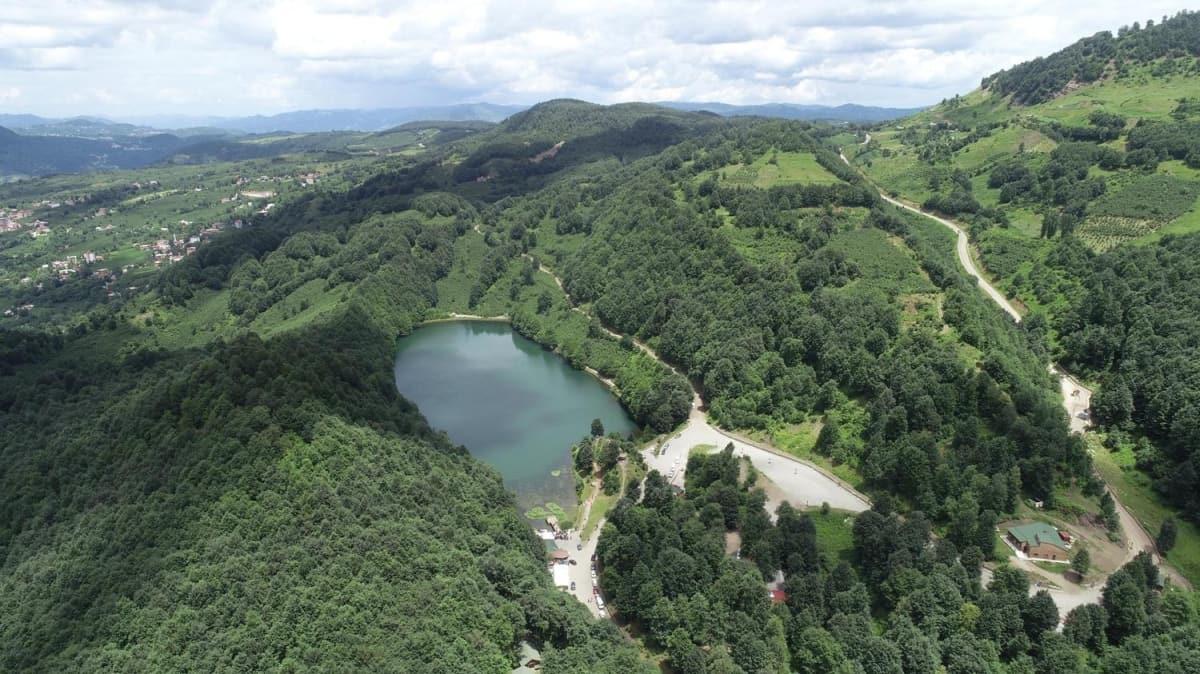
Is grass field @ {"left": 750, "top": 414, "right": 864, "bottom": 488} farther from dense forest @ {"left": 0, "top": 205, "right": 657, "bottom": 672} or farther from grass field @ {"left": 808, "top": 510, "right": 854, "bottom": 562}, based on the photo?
dense forest @ {"left": 0, "top": 205, "right": 657, "bottom": 672}

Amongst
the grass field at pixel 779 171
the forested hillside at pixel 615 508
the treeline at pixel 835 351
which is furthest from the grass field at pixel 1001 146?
the forested hillside at pixel 615 508

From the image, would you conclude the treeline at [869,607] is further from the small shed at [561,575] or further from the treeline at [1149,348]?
the treeline at [1149,348]

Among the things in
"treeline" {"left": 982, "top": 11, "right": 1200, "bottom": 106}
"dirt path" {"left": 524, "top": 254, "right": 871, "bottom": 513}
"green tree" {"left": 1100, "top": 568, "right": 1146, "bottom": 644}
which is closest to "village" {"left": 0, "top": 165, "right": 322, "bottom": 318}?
"dirt path" {"left": 524, "top": 254, "right": 871, "bottom": 513}

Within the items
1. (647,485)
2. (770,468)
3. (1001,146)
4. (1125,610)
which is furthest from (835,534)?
(1001,146)

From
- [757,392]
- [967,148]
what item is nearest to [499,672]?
[757,392]

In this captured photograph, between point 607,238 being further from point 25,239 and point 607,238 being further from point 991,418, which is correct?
point 25,239

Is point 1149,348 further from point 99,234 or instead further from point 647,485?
point 99,234
